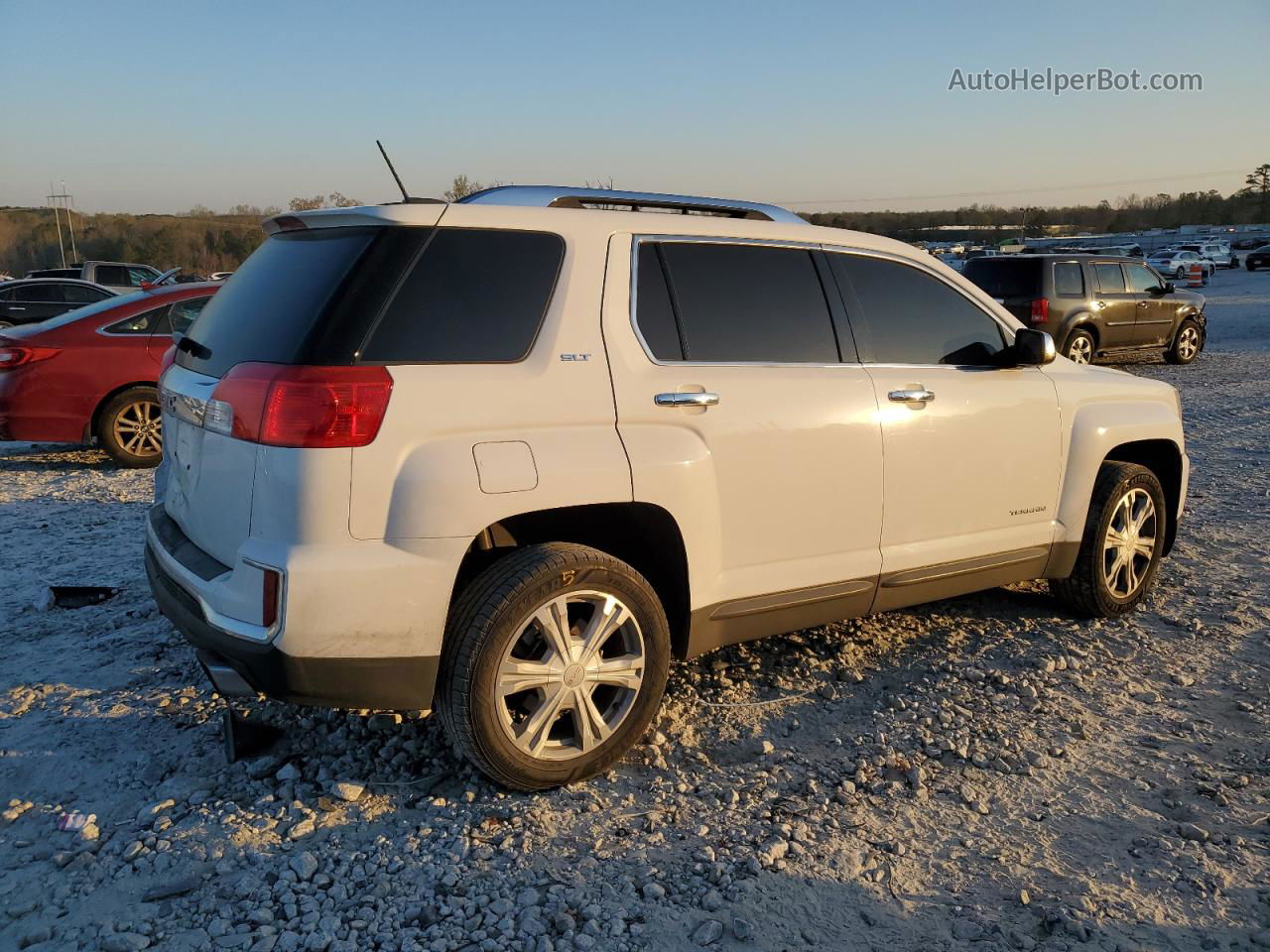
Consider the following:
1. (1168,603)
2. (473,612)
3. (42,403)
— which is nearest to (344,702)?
(473,612)

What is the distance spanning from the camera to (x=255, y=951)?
8.32 feet

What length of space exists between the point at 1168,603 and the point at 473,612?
3998 millimetres

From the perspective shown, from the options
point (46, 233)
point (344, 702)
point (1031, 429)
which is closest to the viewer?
point (344, 702)

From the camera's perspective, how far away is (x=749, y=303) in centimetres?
379

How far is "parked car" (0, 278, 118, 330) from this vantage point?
1998 cm

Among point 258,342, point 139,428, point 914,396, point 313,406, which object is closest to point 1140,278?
point 914,396

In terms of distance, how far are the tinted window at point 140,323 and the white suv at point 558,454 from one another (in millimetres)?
5602

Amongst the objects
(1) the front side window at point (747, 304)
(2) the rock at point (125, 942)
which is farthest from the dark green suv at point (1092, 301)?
(2) the rock at point (125, 942)

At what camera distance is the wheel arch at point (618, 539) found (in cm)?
330

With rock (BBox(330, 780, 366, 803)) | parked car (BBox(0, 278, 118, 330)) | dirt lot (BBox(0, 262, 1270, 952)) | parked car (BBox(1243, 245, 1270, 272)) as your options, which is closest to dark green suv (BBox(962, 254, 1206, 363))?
dirt lot (BBox(0, 262, 1270, 952))

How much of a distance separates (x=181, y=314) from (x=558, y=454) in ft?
23.3

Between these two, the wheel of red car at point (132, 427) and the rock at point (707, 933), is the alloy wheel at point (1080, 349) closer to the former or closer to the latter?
the wheel of red car at point (132, 427)

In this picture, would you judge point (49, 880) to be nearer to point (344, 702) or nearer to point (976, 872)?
point (344, 702)

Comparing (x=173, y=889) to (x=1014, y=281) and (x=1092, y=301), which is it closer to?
(x=1014, y=281)
